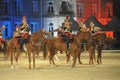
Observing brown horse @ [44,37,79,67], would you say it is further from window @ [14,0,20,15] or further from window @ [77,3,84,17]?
window @ [77,3,84,17]

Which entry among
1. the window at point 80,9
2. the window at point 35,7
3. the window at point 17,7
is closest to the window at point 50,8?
the window at point 35,7

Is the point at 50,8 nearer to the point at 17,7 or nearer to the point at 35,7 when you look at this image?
the point at 35,7

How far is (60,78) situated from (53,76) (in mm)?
1077

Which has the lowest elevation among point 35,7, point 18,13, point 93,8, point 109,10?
point 18,13

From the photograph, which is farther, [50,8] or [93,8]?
[93,8]

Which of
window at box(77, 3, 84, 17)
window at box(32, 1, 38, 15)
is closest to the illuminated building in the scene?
window at box(32, 1, 38, 15)

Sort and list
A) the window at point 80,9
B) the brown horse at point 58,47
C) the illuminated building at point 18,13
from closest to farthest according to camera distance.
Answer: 1. the brown horse at point 58,47
2. the illuminated building at point 18,13
3. the window at point 80,9

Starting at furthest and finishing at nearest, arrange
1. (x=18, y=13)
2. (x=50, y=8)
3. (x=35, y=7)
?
(x=35, y=7), (x=50, y=8), (x=18, y=13)

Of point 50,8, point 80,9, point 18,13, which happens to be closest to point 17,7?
point 18,13

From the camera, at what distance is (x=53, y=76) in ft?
69.6

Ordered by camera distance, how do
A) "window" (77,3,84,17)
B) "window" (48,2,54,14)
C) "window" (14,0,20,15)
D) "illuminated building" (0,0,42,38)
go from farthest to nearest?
"window" (77,3,84,17) → "window" (48,2,54,14) → "window" (14,0,20,15) → "illuminated building" (0,0,42,38)

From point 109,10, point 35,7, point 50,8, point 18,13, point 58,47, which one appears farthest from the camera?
point 109,10

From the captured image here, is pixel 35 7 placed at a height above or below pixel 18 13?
above

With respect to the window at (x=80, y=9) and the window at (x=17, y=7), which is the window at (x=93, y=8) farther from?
the window at (x=17, y=7)
